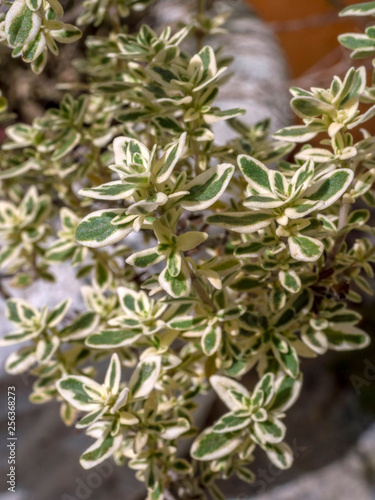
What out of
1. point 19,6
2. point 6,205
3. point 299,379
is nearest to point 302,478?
point 299,379

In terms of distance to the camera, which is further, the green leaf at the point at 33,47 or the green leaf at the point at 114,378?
the green leaf at the point at 114,378

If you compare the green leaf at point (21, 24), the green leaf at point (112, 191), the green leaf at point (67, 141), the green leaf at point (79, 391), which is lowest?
the green leaf at point (79, 391)

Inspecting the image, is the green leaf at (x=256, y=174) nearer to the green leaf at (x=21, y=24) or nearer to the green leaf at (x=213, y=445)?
the green leaf at (x=21, y=24)

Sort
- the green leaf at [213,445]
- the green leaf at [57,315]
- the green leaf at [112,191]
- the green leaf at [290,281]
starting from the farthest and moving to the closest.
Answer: the green leaf at [57,315] → the green leaf at [213,445] → the green leaf at [290,281] → the green leaf at [112,191]

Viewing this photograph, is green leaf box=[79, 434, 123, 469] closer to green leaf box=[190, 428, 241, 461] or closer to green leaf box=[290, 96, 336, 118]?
green leaf box=[190, 428, 241, 461]

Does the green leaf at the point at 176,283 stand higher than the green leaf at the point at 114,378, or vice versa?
the green leaf at the point at 176,283

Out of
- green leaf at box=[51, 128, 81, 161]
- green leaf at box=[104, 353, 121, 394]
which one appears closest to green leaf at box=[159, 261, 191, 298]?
green leaf at box=[104, 353, 121, 394]

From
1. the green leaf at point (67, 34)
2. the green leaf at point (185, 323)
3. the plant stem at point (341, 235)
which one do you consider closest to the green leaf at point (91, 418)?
the green leaf at point (185, 323)
